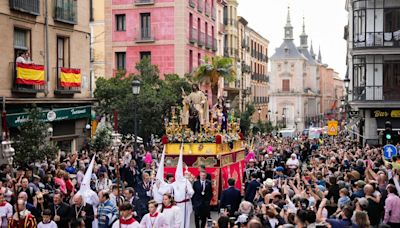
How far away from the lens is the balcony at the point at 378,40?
34281 millimetres

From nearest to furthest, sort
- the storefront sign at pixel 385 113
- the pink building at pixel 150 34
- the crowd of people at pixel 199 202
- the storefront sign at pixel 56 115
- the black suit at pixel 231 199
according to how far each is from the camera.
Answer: the crowd of people at pixel 199 202
the black suit at pixel 231 199
the storefront sign at pixel 56 115
the storefront sign at pixel 385 113
the pink building at pixel 150 34

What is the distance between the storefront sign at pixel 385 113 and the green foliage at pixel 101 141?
1547cm

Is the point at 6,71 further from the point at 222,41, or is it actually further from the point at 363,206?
the point at 222,41

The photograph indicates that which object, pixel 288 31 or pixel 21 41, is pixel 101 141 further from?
pixel 288 31

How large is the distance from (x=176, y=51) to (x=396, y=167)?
1094 inches

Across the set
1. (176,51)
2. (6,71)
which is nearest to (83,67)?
(6,71)

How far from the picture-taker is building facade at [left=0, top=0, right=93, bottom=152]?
78.3 ft

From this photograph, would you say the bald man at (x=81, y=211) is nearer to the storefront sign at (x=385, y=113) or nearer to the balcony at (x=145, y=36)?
the storefront sign at (x=385, y=113)

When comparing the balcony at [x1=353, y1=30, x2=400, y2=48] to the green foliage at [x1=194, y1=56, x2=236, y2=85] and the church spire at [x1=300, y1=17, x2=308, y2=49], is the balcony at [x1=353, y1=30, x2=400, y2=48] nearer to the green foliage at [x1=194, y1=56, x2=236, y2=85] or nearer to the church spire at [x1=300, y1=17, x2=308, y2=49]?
the green foliage at [x1=194, y1=56, x2=236, y2=85]

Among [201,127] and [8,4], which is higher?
[8,4]

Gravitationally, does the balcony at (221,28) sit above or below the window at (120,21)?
above

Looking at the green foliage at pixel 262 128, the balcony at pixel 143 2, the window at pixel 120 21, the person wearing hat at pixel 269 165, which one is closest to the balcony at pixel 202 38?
the balcony at pixel 143 2

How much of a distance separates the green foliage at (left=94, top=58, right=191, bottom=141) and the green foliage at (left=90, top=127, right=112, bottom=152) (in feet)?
14.0

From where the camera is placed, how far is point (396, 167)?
51.6ft
